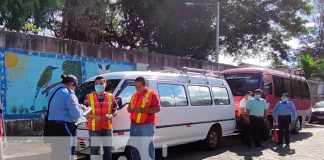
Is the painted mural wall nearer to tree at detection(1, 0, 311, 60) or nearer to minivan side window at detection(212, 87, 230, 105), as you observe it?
minivan side window at detection(212, 87, 230, 105)

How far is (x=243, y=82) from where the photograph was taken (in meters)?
14.0

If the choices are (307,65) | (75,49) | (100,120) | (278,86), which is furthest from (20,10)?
(307,65)

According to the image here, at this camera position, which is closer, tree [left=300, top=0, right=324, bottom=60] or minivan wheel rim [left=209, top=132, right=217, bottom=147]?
minivan wheel rim [left=209, top=132, right=217, bottom=147]

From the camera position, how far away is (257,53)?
113 feet

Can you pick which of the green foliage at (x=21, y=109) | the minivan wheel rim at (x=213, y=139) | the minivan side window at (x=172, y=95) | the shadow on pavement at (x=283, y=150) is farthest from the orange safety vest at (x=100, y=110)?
the shadow on pavement at (x=283, y=150)

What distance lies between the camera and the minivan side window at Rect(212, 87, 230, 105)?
36.1 feet

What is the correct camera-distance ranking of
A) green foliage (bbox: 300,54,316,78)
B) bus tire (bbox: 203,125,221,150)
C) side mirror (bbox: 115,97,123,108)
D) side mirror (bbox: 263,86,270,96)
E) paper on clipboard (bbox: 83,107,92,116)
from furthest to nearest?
green foliage (bbox: 300,54,316,78)
side mirror (bbox: 263,86,270,96)
bus tire (bbox: 203,125,221,150)
side mirror (bbox: 115,97,123,108)
paper on clipboard (bbox: 83,107,92,116)

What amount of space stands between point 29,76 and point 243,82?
6.85 m

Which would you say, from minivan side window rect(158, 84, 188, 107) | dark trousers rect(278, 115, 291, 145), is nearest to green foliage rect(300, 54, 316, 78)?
dark trousers rect(278, 115, 291, 145)

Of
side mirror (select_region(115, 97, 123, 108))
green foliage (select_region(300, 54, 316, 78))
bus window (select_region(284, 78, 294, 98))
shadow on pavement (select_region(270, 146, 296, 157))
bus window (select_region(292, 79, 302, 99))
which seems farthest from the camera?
green foliage (select_region(300, 54, 316, 78))

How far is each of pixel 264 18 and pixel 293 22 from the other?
2612 mm

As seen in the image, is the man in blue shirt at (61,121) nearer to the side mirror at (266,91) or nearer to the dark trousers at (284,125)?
the dark trousers at (284,125)

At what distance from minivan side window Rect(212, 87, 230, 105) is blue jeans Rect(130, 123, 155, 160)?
4.15m

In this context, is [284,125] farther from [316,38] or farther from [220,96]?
[316,38]
